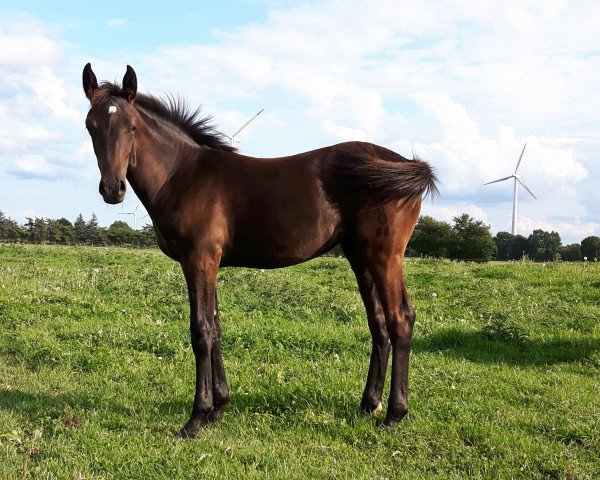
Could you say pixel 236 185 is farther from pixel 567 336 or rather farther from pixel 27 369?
pixel 567 336

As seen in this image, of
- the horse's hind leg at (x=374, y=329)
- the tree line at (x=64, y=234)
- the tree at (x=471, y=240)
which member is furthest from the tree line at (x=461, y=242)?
the horse's hind leg at (x=374, y=329)

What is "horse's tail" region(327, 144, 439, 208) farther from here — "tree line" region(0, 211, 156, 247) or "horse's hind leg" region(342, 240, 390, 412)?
"tree line" region(0, 211, 156, 247)

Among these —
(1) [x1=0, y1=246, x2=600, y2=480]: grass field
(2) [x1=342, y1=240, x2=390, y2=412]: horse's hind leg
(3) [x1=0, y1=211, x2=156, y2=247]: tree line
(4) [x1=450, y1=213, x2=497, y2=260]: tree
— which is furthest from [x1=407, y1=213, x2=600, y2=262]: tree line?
(2) [x1=342, y1=240, x2=390, y2=412]: horse's hind leg

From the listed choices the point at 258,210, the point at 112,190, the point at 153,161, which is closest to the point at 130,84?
the point at 153,161

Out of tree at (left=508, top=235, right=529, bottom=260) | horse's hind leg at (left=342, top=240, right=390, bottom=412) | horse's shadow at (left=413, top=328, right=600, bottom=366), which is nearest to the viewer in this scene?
horse's hind leg at (left=342, top=240, right=390, bottom=412)

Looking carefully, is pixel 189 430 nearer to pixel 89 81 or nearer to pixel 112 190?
pixel 112 190

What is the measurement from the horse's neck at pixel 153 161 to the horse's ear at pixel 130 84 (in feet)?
1.21

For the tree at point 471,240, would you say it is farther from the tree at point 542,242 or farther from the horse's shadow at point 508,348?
the horse's shadow at point 508,348

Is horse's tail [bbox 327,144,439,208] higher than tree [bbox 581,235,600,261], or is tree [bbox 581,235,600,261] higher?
tree [bbox 581,235,600,261]

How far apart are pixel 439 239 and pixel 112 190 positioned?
48795 mm

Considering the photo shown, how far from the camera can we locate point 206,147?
19.7 feet

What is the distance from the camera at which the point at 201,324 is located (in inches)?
214

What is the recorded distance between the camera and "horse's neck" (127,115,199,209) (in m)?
5.57

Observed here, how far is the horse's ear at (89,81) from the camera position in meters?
5.45
